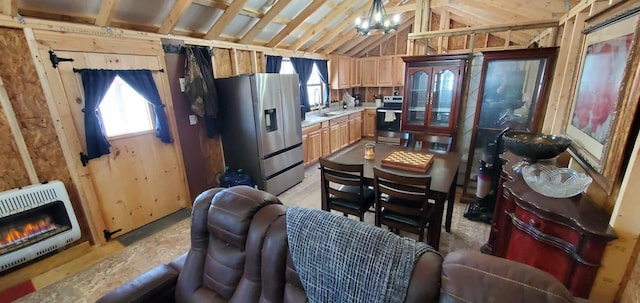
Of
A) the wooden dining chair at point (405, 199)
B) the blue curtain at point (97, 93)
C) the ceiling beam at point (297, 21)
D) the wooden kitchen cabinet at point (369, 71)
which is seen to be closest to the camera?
the wooden dining chair at point (405, 199)

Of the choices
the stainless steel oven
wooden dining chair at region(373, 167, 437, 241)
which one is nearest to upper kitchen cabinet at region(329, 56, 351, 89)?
the stainless steel oven

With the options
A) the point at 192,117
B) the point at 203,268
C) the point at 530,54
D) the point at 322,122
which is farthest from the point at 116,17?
the point at 530,54

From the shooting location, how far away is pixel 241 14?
3248mm

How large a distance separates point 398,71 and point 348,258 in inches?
246

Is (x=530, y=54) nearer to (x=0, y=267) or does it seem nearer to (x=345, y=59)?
(x=345, y=59)

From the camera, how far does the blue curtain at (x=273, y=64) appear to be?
4259mm

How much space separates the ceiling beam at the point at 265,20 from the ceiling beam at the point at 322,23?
1.22m

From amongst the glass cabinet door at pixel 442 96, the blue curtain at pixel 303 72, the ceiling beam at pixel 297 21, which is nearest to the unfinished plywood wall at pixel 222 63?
the ceiling beam at pixel 297 21

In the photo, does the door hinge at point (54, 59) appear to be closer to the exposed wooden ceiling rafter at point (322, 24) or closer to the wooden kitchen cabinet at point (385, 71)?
the exposed wooden ceiling rafter at point (322, 24)

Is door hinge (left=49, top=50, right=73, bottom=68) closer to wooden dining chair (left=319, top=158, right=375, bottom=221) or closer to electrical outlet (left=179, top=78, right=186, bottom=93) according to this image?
electrical outlet (left=179, top=78, right=186, bottom=93)

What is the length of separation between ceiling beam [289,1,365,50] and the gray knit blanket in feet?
13.3

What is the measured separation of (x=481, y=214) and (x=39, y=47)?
4413 mm

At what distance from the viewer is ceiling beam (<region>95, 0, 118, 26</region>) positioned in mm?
2158

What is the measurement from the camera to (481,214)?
280cm
